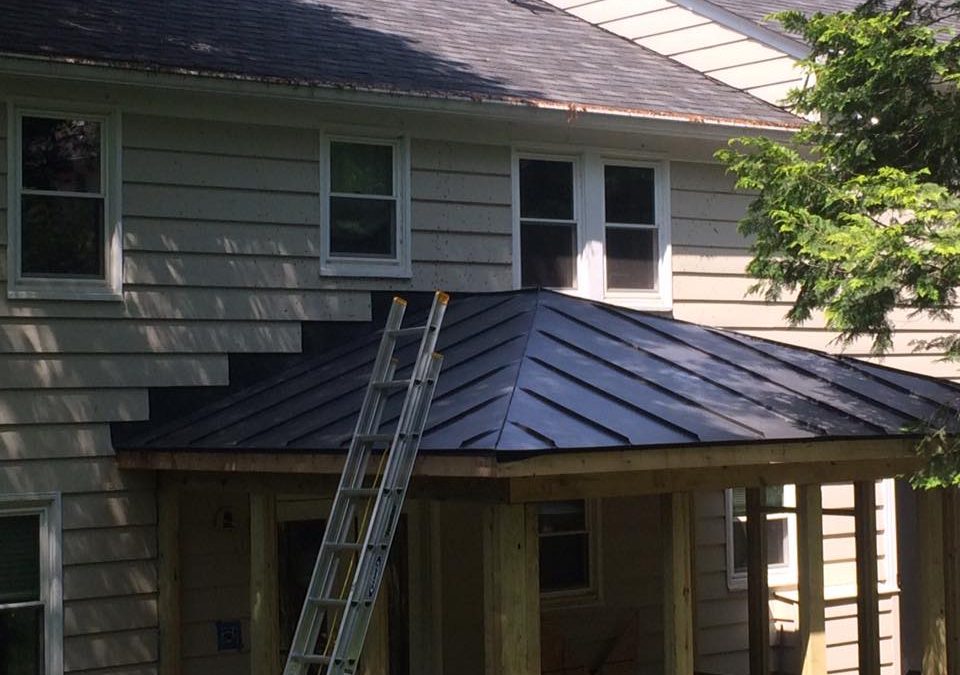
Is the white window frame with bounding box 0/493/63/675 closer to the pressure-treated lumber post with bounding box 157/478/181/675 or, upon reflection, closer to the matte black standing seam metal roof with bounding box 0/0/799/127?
the pressure-treated lumber post with bounding box 157/478/181/675

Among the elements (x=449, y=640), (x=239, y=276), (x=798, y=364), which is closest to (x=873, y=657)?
(x=798, y=364)

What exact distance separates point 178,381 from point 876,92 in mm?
5647

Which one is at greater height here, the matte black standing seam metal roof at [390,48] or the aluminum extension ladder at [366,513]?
the matte black standing seam metal roof at [390,48]

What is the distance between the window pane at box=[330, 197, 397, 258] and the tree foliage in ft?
11.7

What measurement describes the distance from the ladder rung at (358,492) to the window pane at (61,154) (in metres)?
4.16

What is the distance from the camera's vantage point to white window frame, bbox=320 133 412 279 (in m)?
12.3

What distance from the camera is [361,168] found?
41.5ft

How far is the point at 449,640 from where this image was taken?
42.2 feet

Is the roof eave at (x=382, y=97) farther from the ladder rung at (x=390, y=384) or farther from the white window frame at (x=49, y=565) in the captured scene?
the ladder rung at (x=390, y=384)

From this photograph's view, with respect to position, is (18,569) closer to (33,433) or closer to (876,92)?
(33,433)

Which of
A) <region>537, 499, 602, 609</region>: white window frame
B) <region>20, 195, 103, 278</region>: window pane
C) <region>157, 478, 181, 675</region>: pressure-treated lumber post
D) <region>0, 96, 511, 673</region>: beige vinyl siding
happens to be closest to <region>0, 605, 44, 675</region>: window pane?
<region>0, 96, 511, 673</region>: beige vinyl siding

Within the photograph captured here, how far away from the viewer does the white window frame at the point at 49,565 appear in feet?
35.6

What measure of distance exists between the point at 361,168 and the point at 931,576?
571cm

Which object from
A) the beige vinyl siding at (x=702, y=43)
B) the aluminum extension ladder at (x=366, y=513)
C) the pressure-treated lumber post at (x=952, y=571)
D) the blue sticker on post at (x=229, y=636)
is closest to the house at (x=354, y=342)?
the blue sticker on post at (x=229, y=636)
